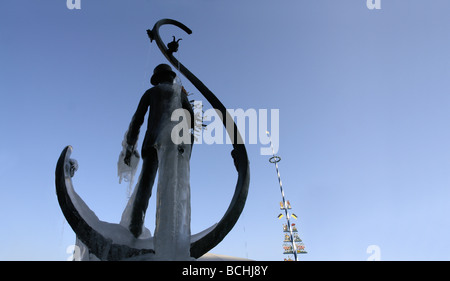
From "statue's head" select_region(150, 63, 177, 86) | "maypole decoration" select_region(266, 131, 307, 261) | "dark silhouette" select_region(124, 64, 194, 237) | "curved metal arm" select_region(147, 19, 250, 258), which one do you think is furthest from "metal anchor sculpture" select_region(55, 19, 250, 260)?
"maypole decoration" select_region(266, 131, 307, 261)

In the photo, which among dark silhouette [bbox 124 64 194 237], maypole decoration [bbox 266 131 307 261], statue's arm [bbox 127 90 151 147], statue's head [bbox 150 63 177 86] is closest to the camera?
dark silhouette [bbox 124 64 194 237]

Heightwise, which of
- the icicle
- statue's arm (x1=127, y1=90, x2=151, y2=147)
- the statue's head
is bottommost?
the icicle

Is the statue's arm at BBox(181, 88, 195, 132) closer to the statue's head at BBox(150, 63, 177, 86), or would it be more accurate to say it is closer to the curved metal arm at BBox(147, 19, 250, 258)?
the curved metal arm at BBox(147, 19, 250, 258)

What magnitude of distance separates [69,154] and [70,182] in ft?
1.23

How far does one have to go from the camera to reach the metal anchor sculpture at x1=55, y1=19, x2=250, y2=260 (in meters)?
3.79

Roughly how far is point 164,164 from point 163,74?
6.52 feet

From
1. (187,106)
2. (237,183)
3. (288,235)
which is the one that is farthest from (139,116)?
(288,235)

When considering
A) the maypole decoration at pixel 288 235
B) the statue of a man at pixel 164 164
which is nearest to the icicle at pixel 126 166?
the statue of a man at pixel 164 164

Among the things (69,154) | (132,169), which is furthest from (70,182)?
(132,169)

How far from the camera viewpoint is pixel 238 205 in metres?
4.09

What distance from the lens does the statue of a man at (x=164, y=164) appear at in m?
3.55

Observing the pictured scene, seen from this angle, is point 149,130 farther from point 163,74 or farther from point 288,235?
point 288,235

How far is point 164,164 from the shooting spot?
401 centimetres

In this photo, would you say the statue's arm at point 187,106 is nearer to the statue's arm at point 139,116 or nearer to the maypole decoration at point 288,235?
the statue's arm at point 139,116
